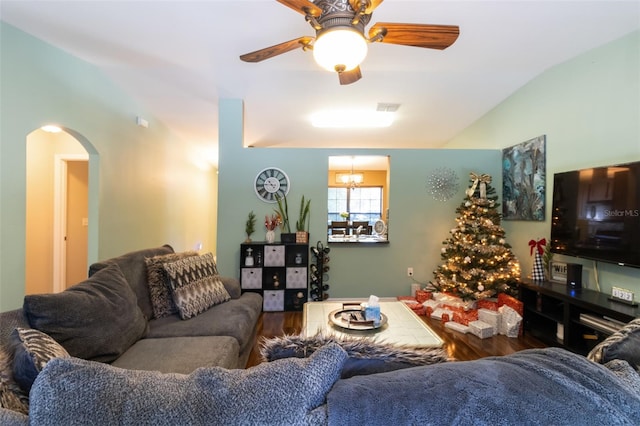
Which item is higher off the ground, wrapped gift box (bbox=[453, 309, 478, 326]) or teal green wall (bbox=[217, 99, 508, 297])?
teal green wall (bbox=[217, 99, 508, 297])

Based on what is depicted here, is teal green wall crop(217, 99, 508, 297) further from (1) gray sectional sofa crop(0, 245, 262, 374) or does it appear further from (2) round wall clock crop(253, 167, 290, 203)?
(1) gray sectional sofa crop(0, 245, 262, 374)

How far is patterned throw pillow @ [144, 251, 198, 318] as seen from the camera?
79.7 inches

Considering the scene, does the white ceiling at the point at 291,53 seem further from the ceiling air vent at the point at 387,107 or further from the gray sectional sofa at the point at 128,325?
the gray sectional sofa at the point at 128,325

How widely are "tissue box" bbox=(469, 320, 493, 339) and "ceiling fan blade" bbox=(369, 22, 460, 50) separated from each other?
2643 millimetres

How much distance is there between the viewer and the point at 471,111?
413 cm

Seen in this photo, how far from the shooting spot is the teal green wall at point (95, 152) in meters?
2.08

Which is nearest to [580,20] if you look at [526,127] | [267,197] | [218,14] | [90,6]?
[526,127]

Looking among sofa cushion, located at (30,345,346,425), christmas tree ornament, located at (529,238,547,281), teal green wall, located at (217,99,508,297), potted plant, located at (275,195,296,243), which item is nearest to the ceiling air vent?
teal green wall, located at (217,99,508,297)

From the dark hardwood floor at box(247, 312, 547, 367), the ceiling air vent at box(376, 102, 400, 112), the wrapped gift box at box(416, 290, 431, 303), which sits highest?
the ceiling air vent at box(376, 102, 400, 112)

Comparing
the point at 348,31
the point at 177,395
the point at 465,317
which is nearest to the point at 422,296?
the point at 465,317

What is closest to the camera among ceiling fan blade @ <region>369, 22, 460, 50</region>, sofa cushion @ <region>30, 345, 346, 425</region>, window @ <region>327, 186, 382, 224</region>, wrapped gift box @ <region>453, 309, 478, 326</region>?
sofa cushion @ <region>30, 345, 346, 425</region>

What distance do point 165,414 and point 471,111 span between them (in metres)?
4.89

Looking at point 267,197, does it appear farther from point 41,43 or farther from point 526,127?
point 526,127

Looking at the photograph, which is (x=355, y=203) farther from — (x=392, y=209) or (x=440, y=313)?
(x=440, y=313)
